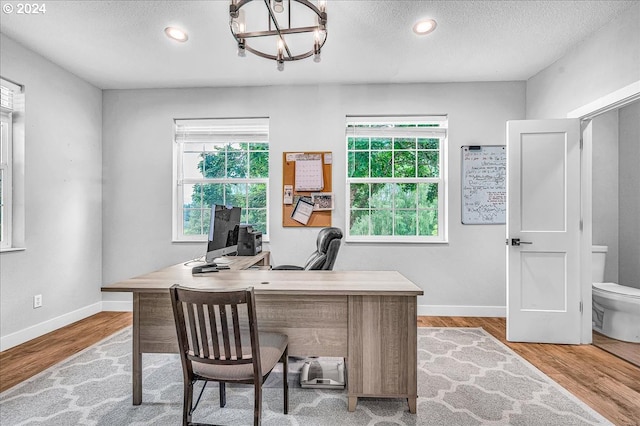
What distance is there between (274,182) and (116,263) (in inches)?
85.7

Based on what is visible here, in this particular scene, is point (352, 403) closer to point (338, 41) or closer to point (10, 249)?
point (338, 41)

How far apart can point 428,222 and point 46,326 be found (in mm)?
4180

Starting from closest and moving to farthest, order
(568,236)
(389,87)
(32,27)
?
(32,27) < (568,236) < (389,87)

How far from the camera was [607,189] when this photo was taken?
359cm

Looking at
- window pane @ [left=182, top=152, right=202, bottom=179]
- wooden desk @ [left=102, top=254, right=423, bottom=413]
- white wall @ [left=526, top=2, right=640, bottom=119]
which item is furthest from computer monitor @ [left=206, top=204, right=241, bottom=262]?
white wall @ [left=526, top=2, right=640, bottom=119]

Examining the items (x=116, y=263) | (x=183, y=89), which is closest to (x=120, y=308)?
(x=116, y=263)

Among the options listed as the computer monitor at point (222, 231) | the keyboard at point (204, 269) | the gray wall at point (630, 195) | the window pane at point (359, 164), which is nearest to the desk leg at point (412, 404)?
the keyboard at point (204, 269)

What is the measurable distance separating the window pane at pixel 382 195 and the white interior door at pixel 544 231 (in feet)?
4.12

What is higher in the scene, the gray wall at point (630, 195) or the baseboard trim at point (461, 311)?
the gray wall at point (630, 195)

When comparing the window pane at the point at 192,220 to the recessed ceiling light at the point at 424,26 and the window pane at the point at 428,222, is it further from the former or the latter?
the recessed ceiling light at the point at 424,26

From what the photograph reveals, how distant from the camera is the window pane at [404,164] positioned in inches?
153

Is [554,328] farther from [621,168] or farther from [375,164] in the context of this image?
[375,164]

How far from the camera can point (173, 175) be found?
3.91 meters

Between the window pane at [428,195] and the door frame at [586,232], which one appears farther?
the window pane at [428,195]
